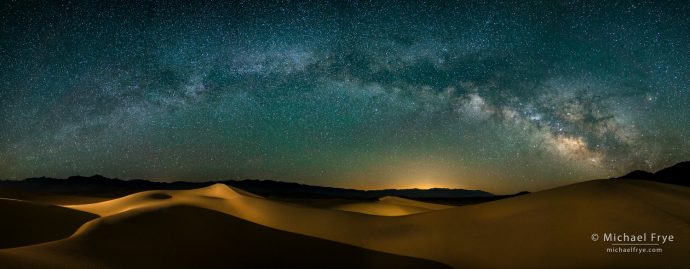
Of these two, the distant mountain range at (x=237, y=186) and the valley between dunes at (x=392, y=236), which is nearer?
the valley between dunes at (x=392, y=236)

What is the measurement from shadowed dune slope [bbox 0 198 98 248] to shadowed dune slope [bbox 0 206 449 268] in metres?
3.78

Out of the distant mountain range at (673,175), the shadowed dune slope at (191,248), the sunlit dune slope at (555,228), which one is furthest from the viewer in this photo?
the distant mountain range at (673,175)

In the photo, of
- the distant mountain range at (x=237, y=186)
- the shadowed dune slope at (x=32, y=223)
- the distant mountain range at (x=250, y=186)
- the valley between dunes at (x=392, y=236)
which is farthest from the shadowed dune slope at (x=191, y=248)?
the distant mountain range at (x=237, y=186)

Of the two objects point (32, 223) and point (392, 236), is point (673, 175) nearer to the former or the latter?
point (392, 236)

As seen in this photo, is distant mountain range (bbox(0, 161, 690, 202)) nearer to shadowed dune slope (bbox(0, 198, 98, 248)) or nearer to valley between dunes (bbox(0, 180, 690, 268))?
shadowed dune slope (bbox(0, 198, 98, 248))

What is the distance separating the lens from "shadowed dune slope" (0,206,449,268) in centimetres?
1267

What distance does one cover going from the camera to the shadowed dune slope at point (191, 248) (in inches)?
499

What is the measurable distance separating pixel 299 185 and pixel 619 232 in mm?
171152

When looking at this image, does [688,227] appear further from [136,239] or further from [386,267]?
[136,239]

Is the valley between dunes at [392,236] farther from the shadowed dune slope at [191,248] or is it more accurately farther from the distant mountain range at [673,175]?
the distant mountain range at [673,175]

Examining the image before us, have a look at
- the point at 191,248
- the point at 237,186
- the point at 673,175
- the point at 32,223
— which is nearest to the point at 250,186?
the point at 237,186

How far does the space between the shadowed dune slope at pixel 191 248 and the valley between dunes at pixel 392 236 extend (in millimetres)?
34

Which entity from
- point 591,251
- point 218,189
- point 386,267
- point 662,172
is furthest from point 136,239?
point 662,172

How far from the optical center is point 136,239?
50.5 ft
